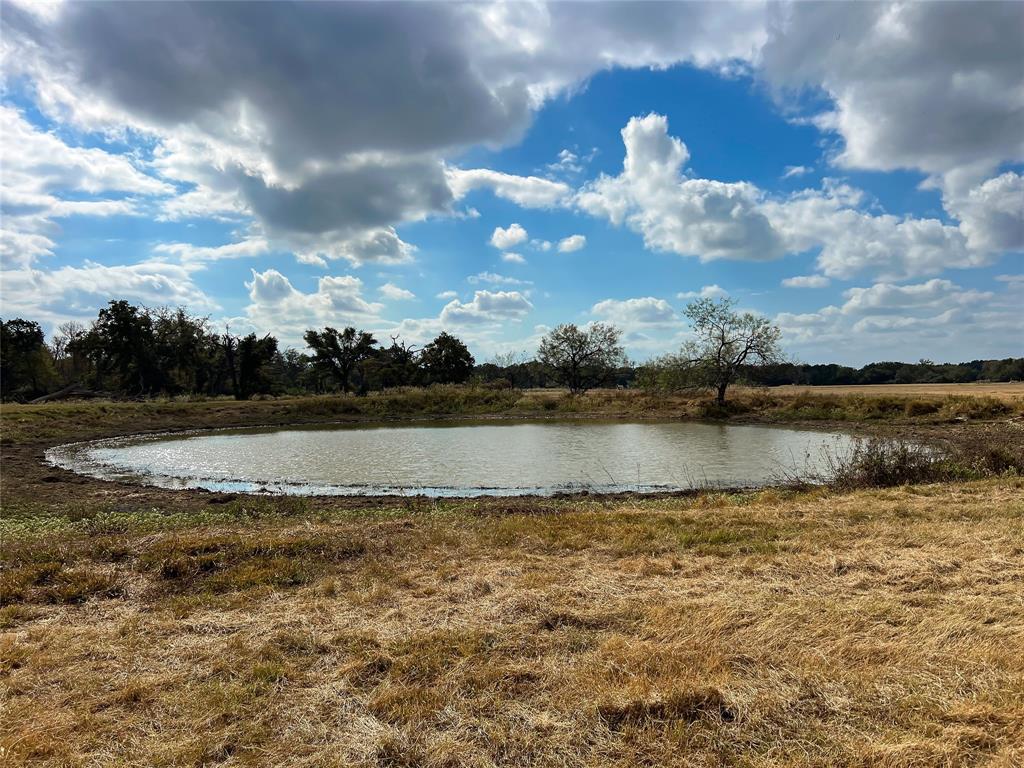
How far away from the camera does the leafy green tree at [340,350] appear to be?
7119 centimetres

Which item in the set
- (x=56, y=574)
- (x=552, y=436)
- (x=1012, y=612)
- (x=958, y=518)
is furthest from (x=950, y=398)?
(x=56, y=574)

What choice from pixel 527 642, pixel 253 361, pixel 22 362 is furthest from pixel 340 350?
pixel 527 642

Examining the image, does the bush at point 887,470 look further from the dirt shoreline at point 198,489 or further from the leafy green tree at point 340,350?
the leafy green tree at point 340,350

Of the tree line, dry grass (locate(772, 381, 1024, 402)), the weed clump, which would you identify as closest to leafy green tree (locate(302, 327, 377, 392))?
the tree line

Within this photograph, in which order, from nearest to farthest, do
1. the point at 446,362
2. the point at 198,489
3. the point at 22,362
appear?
the point at 198,489, the point at 22,362, the point at 446,362

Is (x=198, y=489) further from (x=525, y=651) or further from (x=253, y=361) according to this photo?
(x=253, y=361)

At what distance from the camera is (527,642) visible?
508cm

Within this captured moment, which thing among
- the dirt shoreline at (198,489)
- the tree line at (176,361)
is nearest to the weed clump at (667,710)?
the dirt shoreline at (198,489)

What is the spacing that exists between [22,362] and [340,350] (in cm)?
3306

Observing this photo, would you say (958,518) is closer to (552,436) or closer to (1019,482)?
(1019,482)

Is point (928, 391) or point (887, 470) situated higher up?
point (928, 391)

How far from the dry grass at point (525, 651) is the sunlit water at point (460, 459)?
9.34 meters

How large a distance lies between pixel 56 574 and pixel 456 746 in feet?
22.0

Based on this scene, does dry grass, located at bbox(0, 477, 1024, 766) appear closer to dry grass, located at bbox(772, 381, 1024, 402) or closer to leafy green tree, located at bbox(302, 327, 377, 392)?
dry grass, located at bbox(772, 381, 1024, 402)
